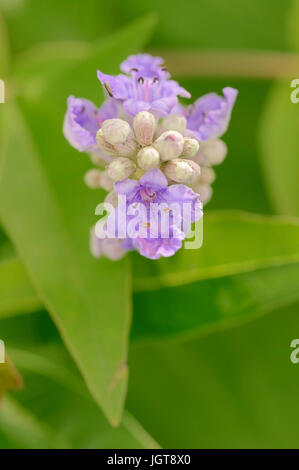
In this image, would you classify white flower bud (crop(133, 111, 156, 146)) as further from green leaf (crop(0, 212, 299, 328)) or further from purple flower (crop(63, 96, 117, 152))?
green leaf (crop(0, 212, 299, 328))

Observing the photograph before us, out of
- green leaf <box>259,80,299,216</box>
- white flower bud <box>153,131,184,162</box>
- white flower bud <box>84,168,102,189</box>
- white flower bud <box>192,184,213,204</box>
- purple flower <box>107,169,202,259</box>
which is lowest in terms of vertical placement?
purple flower <box>107,169,202,259</box>

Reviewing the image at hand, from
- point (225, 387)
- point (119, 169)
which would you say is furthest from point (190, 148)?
point (225, 387)

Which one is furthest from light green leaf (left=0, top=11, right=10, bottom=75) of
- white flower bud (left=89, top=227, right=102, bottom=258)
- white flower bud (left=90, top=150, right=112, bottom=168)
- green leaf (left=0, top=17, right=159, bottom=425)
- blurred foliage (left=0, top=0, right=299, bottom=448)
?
white flower bud (left=89, top=227, right=102, bottom=258)

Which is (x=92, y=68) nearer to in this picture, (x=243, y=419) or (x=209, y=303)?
(x=209, y=303)

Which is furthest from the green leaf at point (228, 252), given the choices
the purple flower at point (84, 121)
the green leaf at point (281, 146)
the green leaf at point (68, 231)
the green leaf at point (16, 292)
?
the green leaf at point (281, 146)

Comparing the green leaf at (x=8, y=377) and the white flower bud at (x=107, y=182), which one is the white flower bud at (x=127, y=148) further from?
the green leaf at (x=8, y=377)

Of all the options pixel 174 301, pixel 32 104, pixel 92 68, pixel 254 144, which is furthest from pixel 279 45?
pixel 174 301

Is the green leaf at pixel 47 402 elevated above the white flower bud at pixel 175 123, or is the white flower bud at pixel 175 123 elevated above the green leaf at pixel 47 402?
the white flower bud at pixel 175 123

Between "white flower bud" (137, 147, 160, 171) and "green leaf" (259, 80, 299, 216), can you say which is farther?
"green leaf" (259, 80, 299, 216)
